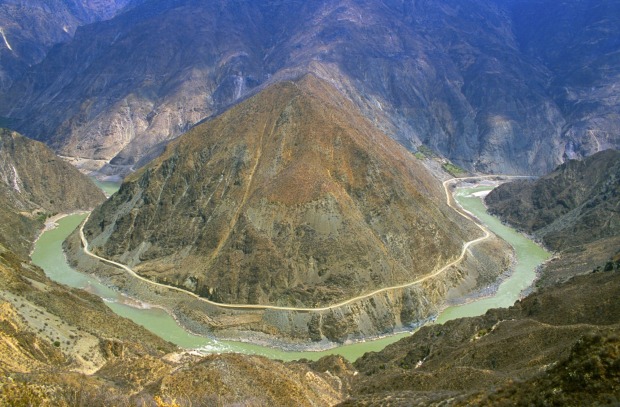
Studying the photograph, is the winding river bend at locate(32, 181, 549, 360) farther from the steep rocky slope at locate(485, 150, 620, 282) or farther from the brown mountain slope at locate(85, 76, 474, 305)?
the brown mountain slope at locate(85, 76, 474, 305)

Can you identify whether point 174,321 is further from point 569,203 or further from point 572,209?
point 569,203

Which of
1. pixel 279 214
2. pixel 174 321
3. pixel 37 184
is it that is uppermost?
pixel 37 184

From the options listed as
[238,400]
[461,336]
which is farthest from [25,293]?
[461,336]

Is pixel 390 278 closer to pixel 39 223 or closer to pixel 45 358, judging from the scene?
pixel 45 358

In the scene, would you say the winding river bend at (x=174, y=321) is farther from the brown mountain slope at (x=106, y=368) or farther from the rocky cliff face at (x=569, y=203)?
the brown mountain slope at (x=106, y=368)

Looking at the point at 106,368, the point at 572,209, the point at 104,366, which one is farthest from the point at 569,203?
the point at 106,368

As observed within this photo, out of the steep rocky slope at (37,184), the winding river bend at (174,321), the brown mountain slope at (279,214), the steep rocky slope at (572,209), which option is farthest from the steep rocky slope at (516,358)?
the steep rocky slope at (37,184)
